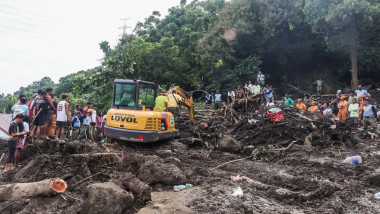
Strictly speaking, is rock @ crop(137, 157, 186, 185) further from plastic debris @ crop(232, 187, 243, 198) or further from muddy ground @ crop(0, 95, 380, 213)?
plastic debris @ crop(232, 187, 243, 198)

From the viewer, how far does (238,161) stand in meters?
7.66

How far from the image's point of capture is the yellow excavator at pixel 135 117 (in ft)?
25.8

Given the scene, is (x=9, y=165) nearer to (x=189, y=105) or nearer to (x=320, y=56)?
(x=189, y=105)

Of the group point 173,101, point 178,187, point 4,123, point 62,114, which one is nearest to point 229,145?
point 173,101

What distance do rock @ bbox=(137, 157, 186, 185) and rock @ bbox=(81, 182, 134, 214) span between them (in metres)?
1.20

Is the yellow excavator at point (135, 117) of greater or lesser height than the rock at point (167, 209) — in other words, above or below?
above

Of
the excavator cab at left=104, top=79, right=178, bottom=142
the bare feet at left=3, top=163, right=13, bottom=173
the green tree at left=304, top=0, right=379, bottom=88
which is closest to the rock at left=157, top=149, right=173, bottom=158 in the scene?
the excavator cab at left=104, top=79, right=178, bottom=142

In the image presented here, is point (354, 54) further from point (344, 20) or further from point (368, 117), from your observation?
point (368, 117)

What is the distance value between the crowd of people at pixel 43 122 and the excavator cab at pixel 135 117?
A: 1432 mm

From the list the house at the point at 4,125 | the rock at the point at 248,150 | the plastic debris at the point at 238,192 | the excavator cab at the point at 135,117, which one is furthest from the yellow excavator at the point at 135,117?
the house at the point at 4,125

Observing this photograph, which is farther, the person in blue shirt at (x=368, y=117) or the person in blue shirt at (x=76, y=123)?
the person in blue shirt at (x=76, y=123)

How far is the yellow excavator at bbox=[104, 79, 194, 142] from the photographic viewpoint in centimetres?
787

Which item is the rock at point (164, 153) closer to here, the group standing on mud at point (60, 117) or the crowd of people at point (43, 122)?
the group standing on mud at point (60, 117)

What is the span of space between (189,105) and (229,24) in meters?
11.9
